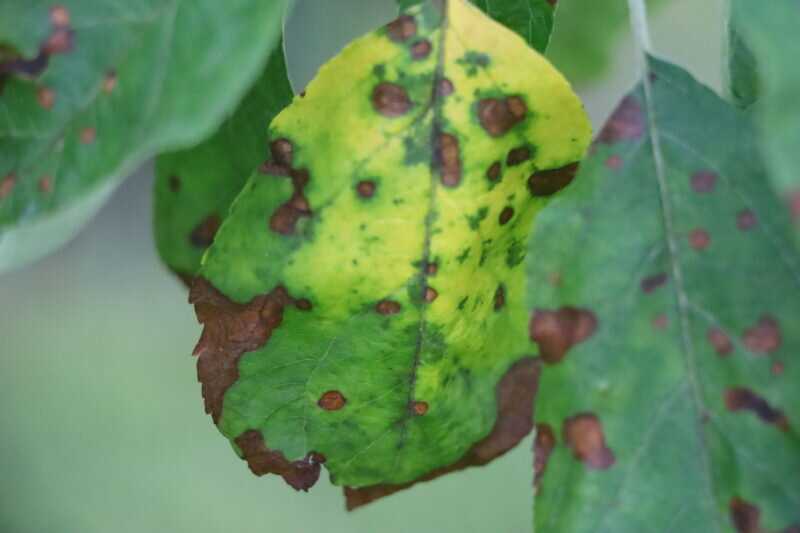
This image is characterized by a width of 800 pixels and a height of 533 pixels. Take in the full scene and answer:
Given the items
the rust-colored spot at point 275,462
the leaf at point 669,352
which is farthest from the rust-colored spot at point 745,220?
the rust-colored spot at point 275,462

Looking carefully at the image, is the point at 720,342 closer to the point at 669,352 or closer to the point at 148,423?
the point at 669,352

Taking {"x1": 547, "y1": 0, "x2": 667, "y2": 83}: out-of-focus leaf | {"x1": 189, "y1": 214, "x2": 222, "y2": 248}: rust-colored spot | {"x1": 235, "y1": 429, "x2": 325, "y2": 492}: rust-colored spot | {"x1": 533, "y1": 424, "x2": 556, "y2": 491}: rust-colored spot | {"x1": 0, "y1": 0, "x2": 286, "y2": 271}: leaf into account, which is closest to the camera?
{"x1": 0, "y1": 0, "x2": 286, "y2": 271}: leaf

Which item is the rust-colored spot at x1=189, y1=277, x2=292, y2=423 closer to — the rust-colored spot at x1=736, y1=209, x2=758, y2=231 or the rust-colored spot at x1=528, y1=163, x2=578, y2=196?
the rust-colored spot at x1=528, y1=163, x2=578, y2=196

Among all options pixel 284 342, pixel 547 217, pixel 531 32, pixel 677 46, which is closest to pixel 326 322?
pixel 284 342

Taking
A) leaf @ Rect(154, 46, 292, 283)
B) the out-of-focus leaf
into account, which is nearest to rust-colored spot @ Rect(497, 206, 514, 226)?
leaf @ Rect(154, 46, 292, 283)

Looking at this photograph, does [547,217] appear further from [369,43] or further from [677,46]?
[677,46]

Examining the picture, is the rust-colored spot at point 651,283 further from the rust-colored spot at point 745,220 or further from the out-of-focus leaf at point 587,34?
the out-of-focus leaf at point 587,34
